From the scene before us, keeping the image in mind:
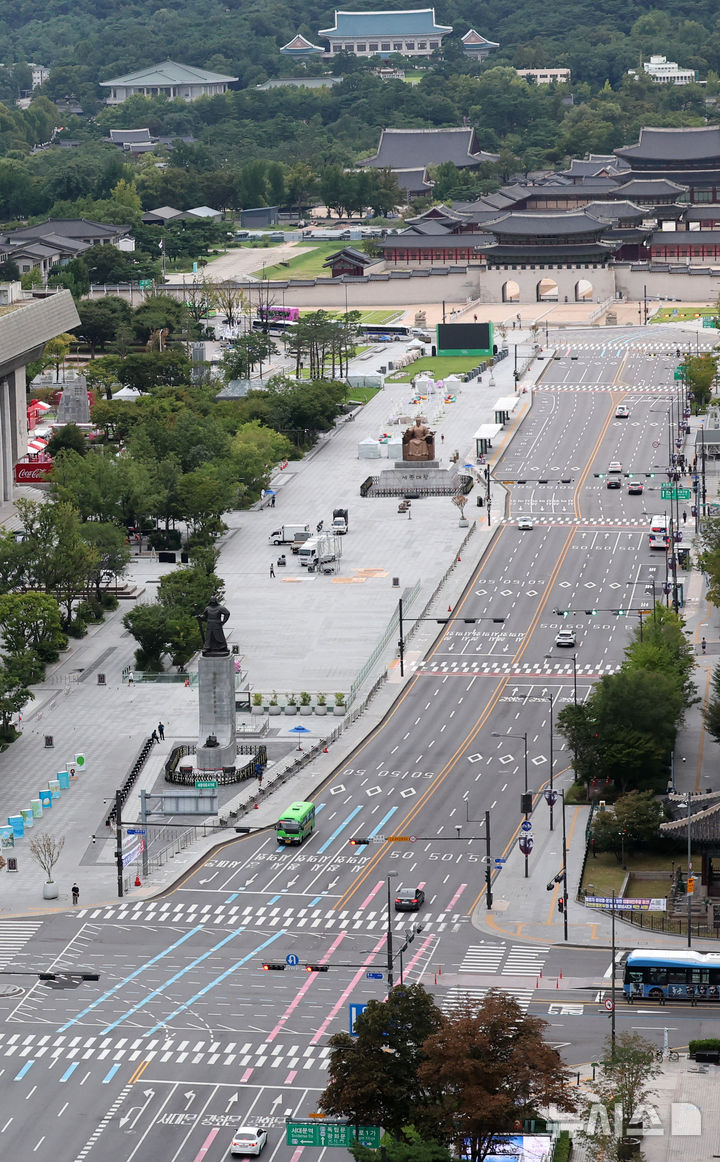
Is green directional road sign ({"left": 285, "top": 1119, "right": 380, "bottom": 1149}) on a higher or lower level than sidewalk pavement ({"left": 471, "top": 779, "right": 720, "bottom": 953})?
higher

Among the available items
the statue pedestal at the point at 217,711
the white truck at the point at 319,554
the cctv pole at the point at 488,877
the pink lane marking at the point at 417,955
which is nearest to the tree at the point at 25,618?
the statue pedestal at the point at 217,711

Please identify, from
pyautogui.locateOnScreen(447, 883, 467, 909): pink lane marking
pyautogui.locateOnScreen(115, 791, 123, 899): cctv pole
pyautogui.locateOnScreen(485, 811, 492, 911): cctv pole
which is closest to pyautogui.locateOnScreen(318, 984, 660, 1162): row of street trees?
pyautogui.locateOnScreen(485, 811, 492, 911): cctv pole

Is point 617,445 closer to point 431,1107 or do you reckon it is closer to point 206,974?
point 206,974

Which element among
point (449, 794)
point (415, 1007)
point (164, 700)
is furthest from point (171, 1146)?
point (164, 700)

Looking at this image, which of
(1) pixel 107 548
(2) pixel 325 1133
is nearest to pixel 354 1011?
(2) pixel 325 1133

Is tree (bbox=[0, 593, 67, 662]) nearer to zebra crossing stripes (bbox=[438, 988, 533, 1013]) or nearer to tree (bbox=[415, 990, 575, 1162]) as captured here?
zebra crossing stripes (bbox=[438, 988, 533, 1013])

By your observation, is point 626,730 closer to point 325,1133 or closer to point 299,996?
point 299,996

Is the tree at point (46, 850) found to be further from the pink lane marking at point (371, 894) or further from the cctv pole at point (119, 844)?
the pink lane marking at point (371, 894)

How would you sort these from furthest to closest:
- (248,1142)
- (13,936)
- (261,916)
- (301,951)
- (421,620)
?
(421,620)
(261,916)
(13,936)
(301,951)
(248,1142)
